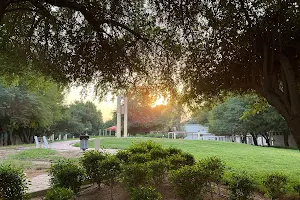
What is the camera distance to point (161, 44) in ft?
17.3

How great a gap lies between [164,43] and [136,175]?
223 centimetres

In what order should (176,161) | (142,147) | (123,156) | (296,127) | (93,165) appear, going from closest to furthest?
(296,127) < (93,165) < (176,161) < (123,156) < (142,147)

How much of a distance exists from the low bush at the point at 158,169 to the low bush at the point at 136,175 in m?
0.29

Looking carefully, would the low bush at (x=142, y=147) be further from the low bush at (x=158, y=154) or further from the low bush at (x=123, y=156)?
the low bush at (x=123, y=156)

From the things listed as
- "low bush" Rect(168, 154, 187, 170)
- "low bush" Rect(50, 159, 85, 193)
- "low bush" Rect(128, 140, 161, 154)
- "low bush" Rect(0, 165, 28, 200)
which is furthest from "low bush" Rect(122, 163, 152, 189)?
"low bush" Rect(128, 140, 161, 154)

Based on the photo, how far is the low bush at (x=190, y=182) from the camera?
187 inches

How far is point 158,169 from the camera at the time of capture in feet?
17.5

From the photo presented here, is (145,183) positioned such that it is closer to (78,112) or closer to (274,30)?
(274,30)

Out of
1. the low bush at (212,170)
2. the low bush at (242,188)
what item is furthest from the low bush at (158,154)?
the low bush at (242,188)

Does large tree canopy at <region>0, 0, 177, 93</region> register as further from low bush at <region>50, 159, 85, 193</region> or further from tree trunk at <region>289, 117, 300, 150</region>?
tree trunk at <region>289, 117, 300, 150</region>

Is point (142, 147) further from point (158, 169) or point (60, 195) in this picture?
point (60, 195)

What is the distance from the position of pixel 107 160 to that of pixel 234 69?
8.94 feet

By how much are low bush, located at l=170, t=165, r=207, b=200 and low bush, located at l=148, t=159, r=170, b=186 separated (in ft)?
1.75

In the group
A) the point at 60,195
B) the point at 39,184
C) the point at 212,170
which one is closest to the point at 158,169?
the point at 212,170
